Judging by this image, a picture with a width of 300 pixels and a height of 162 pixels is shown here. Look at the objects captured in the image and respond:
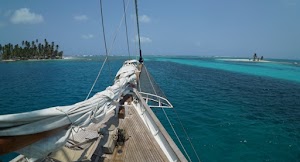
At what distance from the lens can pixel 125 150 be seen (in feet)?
16.6

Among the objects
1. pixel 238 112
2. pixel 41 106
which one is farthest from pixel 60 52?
pixel 238 112

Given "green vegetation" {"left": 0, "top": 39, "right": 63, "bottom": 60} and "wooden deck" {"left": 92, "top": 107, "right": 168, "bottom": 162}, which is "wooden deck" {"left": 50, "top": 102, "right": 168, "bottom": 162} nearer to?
"wooden deck" {"left": 92, "top": 107, "right": 168, "bottom": 162}

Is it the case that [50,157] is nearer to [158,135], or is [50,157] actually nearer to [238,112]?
[158,135]

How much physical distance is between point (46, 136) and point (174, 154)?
2909 mm

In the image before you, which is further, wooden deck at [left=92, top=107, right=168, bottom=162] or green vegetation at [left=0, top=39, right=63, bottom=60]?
green vegetation at [left=0, top=39, right=63, bottom=60]

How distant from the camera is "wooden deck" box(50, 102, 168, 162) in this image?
3.93 metres

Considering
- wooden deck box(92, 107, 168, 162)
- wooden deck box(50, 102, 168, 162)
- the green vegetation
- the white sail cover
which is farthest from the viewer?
the green vegetation

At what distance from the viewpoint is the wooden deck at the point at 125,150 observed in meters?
3.93

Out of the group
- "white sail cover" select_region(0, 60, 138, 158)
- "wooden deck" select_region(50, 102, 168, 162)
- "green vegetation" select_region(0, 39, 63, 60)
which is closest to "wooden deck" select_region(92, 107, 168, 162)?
"wooden deck" select_region(50, 102, 168, 162)

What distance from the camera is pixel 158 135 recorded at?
5.70 metres

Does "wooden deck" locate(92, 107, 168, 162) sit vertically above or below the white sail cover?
below

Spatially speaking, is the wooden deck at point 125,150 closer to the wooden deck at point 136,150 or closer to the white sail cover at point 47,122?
the wooden deck at point 136,150

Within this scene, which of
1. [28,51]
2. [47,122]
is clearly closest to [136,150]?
[47,122]

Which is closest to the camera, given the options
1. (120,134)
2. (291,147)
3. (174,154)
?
(174,154)
